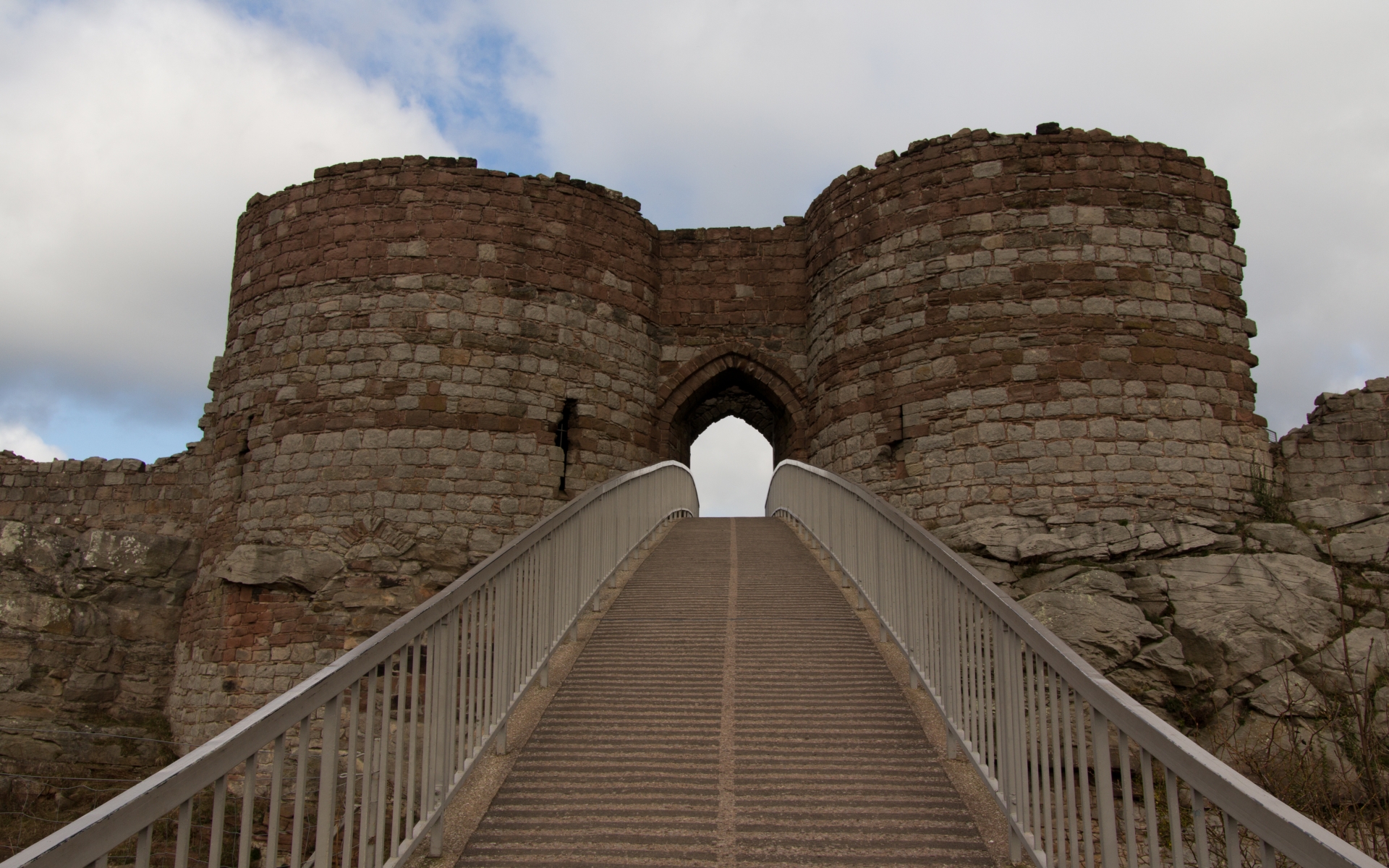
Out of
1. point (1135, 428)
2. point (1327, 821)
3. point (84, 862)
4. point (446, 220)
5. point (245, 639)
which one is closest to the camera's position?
point (84, 862)

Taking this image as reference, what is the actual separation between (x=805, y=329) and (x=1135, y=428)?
5.28 m

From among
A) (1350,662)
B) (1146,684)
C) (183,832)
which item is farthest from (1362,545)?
(183,832)

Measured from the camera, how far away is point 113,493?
14.3m

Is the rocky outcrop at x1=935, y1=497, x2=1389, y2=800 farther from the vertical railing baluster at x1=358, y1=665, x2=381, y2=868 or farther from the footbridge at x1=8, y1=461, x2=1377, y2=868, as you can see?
the vertical railing baluster at x1=358, y1=665, x2=381, y2=868

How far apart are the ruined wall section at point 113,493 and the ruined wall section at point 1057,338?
32.6 ft

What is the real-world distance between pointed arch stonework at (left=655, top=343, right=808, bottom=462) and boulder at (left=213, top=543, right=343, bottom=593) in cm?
507

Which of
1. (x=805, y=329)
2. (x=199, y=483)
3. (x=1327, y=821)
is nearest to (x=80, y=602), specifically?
(x=199, y=483)

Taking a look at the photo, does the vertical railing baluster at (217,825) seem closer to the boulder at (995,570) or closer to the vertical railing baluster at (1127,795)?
the vertical railing baluster at (1127,795)

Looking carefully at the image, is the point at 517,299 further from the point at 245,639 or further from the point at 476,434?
the point at 245,639

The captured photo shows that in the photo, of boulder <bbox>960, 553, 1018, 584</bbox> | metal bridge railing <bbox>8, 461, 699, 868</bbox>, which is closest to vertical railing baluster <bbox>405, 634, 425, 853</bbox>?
metal bridge railing <bbox>8, 461, 699, 868</bbox>

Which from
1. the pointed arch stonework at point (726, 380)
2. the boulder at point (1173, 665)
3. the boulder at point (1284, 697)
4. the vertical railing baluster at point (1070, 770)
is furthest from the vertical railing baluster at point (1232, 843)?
the pointed arch stonework at point (726, 380)

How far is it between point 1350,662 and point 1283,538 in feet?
6.18

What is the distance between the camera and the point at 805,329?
47.9 ft

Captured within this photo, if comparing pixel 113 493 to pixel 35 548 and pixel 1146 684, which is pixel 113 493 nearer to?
pixel 35 548
